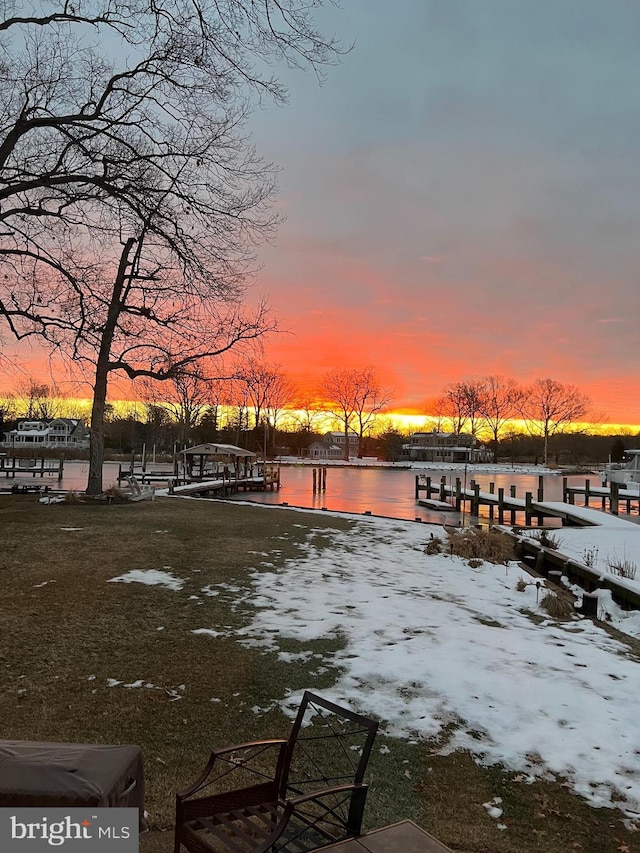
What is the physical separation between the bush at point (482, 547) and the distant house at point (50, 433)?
286ft

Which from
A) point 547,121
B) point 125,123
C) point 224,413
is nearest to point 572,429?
point 224,413

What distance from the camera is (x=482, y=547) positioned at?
13039mm

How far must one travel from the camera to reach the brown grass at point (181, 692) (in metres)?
3.37

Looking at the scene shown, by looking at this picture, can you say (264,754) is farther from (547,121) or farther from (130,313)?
(130,313)

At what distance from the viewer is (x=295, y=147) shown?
10227 millimetres

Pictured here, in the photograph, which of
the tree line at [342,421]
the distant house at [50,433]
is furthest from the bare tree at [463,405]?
the distant house at [50,433]

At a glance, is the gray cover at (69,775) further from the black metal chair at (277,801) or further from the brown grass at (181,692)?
the brown grass at (181,692)

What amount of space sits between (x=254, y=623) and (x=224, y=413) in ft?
288

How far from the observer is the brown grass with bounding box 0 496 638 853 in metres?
3.37

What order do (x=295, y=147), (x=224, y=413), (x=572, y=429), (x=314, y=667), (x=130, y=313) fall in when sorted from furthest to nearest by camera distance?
(x=572, y=429) → (x=224, y=413) → (x=130, y=313) → (x=295, y=147) → (x=314, y=667)

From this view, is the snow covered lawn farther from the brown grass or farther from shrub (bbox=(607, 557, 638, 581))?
shrub (bbox=(607, 557, 638, 581))

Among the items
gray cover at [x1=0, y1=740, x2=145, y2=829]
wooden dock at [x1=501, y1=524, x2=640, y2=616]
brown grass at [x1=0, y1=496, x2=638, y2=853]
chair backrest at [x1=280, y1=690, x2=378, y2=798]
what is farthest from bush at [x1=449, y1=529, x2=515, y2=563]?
gray cover at [x1=0, y1=740, x2=145, y2=829]

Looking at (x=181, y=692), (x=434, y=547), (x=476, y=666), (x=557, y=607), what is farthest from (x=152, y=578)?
(x=434, y=547)

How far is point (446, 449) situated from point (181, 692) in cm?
10569
